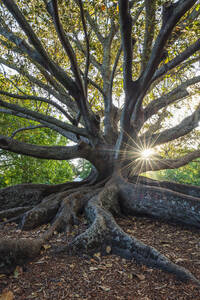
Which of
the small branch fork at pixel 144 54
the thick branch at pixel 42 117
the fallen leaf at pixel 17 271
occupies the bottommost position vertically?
the fallen leaf at pixel 17 271

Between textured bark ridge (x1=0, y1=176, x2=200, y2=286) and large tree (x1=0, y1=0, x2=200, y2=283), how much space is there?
15mm

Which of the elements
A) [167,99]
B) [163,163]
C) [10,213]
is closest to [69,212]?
[10,213]

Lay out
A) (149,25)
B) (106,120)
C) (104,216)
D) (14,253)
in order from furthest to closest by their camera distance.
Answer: (106,120)
(149,25)
(104,216)
(14,253)

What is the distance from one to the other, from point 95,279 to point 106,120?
5370mm

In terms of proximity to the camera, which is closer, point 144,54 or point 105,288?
point 105,288

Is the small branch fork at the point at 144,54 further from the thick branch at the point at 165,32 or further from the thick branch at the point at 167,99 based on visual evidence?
the thick branch at the point at 167,99

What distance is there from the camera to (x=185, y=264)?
256 cm

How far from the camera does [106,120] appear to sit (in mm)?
6891

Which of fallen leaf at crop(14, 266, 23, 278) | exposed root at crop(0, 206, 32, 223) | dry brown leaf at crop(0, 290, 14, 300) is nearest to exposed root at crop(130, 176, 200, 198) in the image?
exposed root at crop(0, 206, 32, 223)

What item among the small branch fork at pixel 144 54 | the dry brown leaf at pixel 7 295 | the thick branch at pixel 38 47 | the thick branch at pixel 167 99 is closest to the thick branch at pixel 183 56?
the small branch fork at pixel 144 54

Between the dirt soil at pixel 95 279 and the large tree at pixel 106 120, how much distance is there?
0.52 ft

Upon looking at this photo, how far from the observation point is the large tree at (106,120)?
9.65ft

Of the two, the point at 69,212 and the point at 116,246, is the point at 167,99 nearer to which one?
the point at 69,212

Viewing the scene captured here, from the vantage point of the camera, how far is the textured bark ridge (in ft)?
8.04
